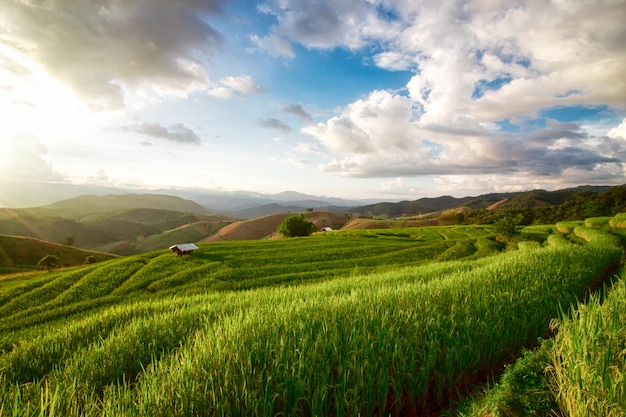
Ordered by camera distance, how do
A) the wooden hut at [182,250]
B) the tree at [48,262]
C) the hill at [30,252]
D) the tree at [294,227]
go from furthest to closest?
the hill at [30,252] < the tree at [294,227] < the wooden hut at [182,250] < the tree at [48,262]

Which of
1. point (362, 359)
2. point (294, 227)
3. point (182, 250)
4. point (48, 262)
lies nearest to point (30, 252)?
point (48, 262)

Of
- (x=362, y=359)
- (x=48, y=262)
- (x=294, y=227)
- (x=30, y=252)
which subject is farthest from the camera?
(x=30, y=252)

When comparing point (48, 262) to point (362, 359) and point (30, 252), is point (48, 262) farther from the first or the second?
point (30, 252)

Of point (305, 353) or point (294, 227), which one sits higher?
point (305, 353)

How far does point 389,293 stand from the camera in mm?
10555

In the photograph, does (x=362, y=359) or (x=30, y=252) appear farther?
(x=30, y=252)

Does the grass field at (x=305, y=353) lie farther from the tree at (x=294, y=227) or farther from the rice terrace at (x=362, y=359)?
the tree at (x=294, y=227)

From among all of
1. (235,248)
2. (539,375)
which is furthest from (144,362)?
(235,248)

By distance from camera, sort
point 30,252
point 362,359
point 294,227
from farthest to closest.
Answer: point 30,252 < point 294,227 < point 362,359

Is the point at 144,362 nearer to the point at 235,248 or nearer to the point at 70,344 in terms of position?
the point at 70,344

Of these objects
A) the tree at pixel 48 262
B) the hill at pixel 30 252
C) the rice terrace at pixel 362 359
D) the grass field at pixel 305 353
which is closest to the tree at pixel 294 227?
the tree at pixel 48 262

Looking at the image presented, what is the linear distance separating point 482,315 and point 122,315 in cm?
1466

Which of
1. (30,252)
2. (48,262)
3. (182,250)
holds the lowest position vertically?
(30,252)

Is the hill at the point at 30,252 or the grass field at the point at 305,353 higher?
the grass field at the point at 305,353
